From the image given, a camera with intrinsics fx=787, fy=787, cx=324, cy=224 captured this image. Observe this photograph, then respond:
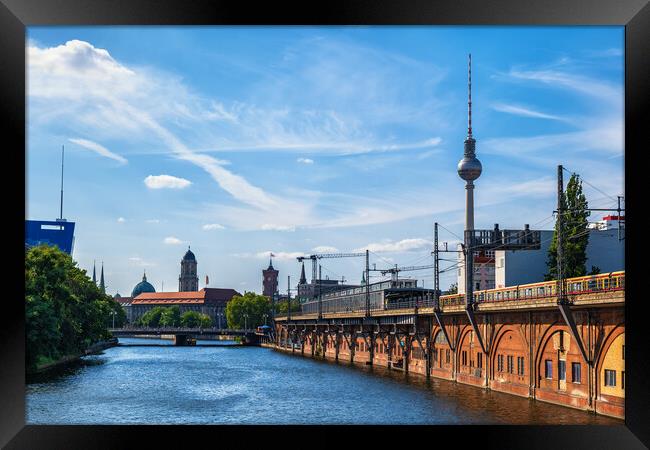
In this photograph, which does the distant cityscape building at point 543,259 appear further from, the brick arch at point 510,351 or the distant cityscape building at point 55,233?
the distant cityscape building at point 55,233

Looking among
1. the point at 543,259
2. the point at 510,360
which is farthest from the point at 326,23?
the point at 543,259

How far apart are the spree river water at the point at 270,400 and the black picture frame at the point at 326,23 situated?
1769cm

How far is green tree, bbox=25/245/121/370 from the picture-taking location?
226ft

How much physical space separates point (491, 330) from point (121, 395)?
27616 millimetres

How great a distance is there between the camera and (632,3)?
1973cm

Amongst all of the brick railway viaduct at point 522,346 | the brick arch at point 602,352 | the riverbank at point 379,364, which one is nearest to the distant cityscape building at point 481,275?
the brick railway viaduct at point 522,346

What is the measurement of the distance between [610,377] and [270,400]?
82.2 feet

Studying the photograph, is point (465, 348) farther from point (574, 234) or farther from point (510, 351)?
point (574, 234)

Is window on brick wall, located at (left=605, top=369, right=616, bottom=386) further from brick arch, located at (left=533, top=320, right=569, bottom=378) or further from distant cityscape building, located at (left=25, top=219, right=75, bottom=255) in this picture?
distant cityscape building, located at (left=25, top=219, right=75, bottom=255)

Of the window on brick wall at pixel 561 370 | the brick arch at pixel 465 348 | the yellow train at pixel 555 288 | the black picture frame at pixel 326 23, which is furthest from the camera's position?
the brick arch at pixel 465 348

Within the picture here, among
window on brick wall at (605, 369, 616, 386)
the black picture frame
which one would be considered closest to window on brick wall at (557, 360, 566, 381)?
window on brick wall at (605, 369, 616, 386)

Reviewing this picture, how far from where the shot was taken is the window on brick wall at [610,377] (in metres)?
40.2

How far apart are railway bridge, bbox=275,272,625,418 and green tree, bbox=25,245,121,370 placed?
33.2 metres

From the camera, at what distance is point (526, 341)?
168 ft
